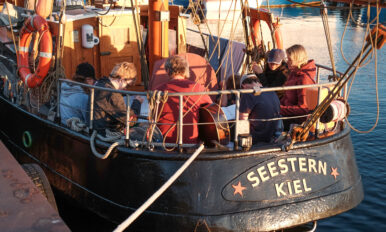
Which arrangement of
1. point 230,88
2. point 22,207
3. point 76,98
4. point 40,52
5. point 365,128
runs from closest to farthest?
1. point 22,207
2. point 76,98
3. point 40,52
4. point 230,88
5. point 365,128

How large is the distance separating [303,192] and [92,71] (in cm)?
336

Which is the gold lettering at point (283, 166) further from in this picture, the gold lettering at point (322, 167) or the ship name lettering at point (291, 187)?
the gold lettering at point (322, 167)

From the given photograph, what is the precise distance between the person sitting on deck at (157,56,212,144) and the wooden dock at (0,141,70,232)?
1.64 m

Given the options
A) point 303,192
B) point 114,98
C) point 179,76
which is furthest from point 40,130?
point 303,192

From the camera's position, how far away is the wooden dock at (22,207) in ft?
13.1

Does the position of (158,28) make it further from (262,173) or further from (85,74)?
(262,173)

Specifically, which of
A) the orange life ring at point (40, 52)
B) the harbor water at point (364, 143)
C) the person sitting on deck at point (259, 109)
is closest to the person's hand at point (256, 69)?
the harbor water at point (364, 143)

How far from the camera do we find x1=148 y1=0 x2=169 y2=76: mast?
7.34 metres

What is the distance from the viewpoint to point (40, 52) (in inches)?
291

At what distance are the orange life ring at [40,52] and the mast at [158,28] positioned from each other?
1557mm

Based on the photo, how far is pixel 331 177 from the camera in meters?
6.14

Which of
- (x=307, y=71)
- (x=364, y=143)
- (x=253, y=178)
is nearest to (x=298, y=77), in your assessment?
(x=307, y=71)

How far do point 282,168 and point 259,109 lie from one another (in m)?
0.76

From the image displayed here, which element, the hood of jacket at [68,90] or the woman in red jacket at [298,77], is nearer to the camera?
the woman in red jacket at [298,77]
